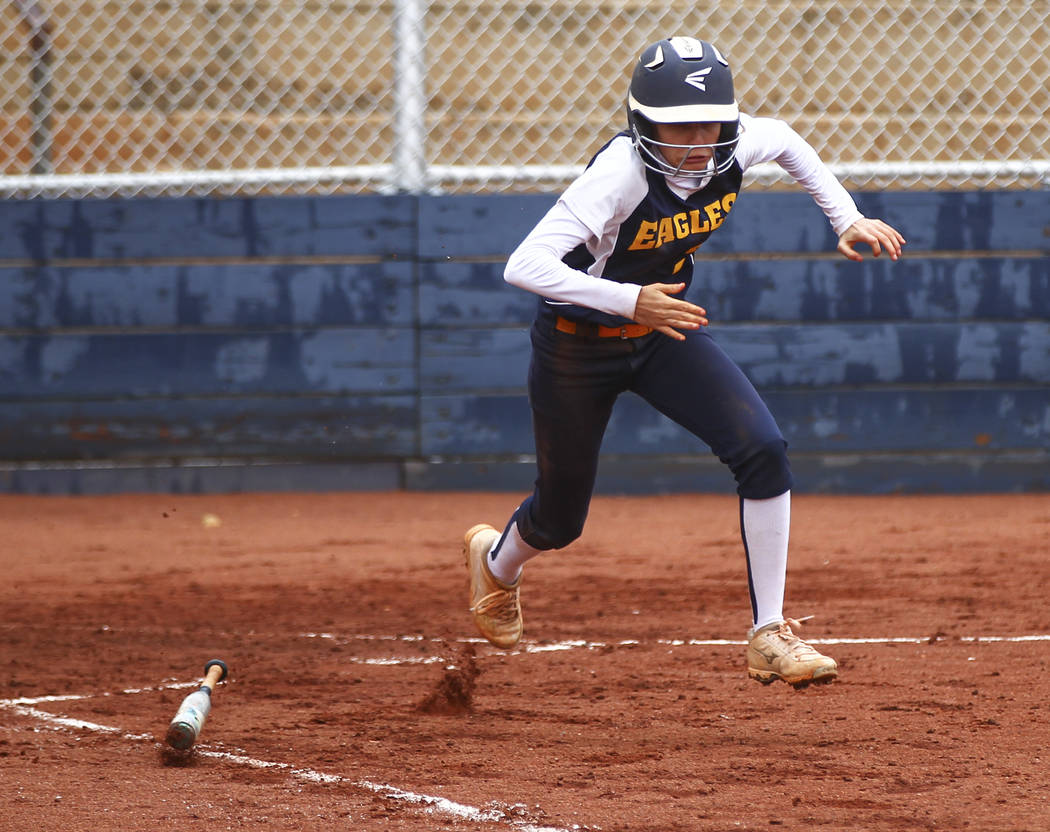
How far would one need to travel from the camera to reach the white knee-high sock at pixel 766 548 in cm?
432

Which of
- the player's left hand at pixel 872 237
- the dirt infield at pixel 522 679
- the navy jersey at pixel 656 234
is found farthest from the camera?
the player's left hand at pixel 872 237

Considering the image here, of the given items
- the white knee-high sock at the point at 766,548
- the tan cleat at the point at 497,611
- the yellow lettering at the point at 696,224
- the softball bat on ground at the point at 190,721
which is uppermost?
the yellow lettering at the point at 696,224

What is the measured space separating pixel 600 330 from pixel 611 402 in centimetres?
27

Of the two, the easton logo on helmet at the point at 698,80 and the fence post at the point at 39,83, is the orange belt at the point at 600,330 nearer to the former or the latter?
the easton logo on helmet at the point at 698,80

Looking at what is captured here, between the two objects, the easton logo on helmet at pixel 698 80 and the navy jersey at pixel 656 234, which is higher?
the easton logo on helmet at pixel 698 80

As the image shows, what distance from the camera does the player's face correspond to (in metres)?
4.13

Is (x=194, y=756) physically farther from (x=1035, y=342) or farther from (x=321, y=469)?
(x=1035, y=342)

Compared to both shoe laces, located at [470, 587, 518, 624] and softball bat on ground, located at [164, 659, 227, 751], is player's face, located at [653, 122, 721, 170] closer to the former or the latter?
shoe laces, located at [470, 587, 518, 624]

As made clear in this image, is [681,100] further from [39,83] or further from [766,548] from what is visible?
[39,83]

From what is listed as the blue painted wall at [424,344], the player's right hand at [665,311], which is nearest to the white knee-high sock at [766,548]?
the player's right hand at [665,311]

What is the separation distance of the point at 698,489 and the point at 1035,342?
2.27 meters

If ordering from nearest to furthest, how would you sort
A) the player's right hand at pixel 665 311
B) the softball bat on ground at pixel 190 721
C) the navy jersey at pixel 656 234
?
the softball bat on ground at pixel 190 721 → the player's right hand at pixel 665 311 → the navy jersey at pixel 656 234

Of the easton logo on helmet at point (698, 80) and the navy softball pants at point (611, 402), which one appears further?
the navy softball pants at point (611, 402)

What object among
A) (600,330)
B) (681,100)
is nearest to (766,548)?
(600,330)
